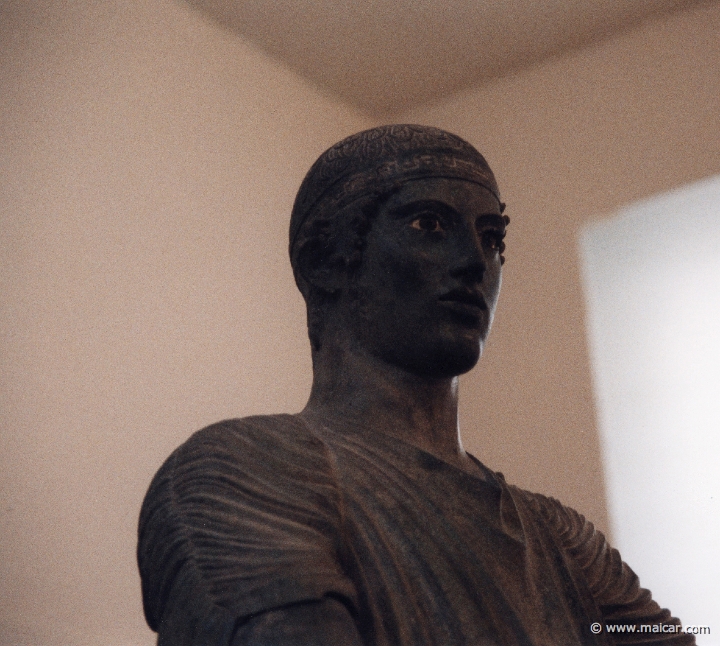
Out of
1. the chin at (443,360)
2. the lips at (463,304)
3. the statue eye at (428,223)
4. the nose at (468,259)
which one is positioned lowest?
the chin at (443,360)

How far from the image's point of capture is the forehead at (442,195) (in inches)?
96.3

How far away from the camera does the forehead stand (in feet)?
8.03

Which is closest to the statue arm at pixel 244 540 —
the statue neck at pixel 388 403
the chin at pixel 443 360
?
the statue neck at pixel 388 403

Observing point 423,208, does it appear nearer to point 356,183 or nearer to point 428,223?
point 428,223

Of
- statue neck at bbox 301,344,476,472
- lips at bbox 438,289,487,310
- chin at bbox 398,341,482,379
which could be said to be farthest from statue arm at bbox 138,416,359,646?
lips at bbox 438,289,487,310

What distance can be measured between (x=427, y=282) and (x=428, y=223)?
0.13 m

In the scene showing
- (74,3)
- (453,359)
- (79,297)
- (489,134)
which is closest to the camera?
(453,359)

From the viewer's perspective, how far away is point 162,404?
370 centimetres

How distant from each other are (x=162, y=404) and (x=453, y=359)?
1535 millimetres

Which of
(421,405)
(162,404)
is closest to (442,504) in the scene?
(421,405)

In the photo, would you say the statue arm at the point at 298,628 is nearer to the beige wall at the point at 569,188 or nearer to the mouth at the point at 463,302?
the mouth at the point at 463,302

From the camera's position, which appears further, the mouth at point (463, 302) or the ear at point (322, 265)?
the ear at point (322, 265)

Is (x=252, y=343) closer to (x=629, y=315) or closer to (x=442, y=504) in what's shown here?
(x=629, y=315)

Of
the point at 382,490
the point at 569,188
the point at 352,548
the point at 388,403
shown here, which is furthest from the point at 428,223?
the point at 569,188
